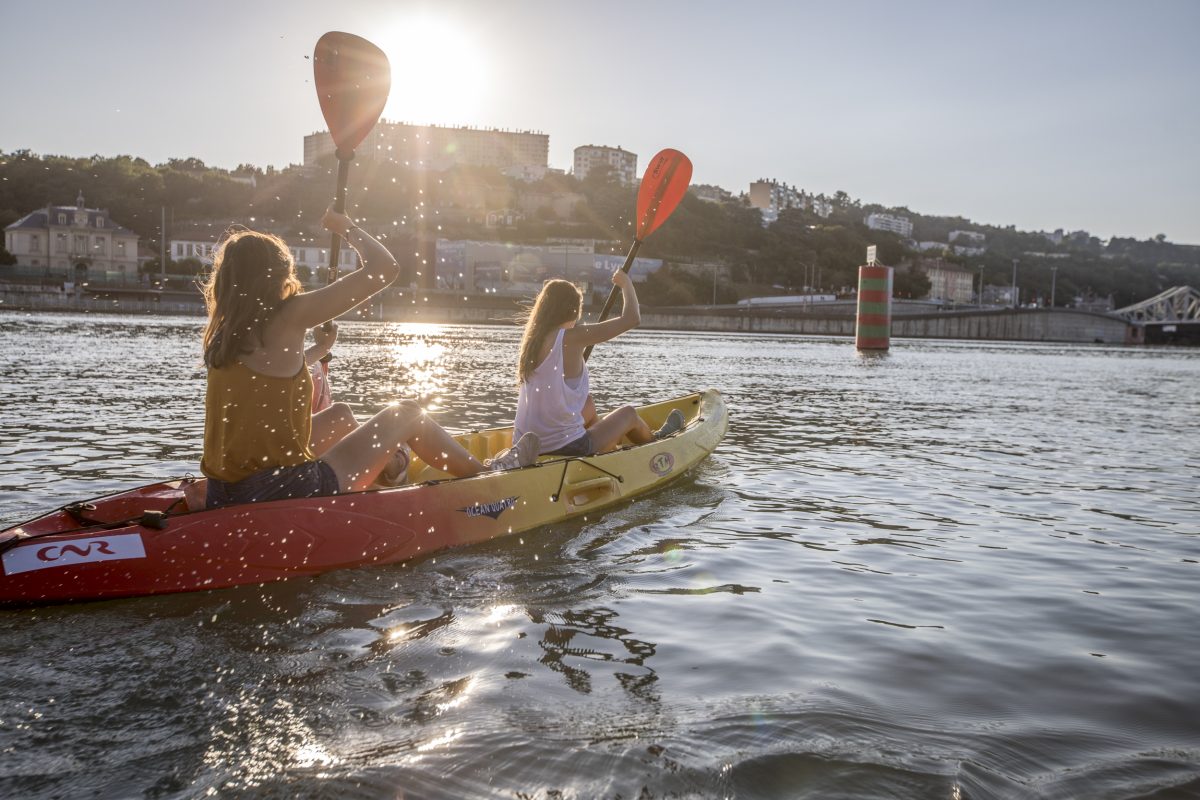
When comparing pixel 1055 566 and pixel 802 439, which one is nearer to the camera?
pixel 1055 566

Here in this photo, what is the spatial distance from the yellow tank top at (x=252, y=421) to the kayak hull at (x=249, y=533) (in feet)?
0.90

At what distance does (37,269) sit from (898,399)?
8508 centimetres

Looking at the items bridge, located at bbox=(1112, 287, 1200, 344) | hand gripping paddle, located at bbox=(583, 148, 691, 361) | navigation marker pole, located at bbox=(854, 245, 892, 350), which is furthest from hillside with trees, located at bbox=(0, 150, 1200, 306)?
hand gripping paddle, located at bbox=(583, 148, 691, 361)

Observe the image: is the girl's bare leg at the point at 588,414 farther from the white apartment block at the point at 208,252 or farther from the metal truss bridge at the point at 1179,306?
the metal truss bridge at the point at 1179,306

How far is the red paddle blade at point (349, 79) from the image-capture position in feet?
28.4

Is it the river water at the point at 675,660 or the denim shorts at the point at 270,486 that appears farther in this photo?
the denim shorts at the point at 270,486

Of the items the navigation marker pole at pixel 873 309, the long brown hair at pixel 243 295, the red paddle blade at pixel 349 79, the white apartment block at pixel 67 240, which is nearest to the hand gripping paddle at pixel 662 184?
the red paddle blade at pixel 349 79

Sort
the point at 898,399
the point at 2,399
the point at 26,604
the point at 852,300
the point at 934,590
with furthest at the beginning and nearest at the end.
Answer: the point at 852,300 < the point at 898,399 < the point at 2,399 < the point at 934,590 < the point at 26,604

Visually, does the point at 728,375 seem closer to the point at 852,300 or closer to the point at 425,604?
the point at 425,604

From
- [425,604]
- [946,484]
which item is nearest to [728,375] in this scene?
[946,484]

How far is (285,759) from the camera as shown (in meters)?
3.59

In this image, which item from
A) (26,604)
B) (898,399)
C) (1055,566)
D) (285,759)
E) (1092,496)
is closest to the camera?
(285,759)

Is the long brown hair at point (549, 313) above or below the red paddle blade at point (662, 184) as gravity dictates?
below

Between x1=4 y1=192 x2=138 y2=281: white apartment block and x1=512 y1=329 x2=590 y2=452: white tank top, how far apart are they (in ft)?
326
